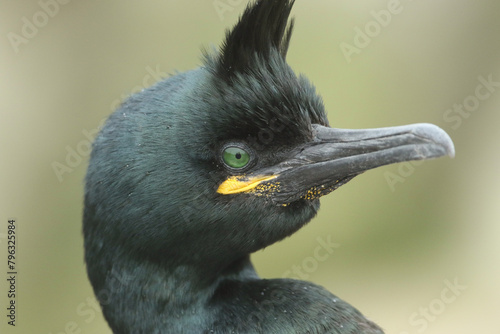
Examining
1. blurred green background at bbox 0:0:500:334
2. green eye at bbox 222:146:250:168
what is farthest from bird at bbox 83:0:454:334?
blurred green background at bbox 0:0:500:334

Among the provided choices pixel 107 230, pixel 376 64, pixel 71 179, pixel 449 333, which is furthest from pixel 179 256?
pixel 449 333

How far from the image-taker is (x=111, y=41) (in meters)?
6.23

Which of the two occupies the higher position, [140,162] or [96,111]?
[96,111]

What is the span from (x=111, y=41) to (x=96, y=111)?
2.51ft

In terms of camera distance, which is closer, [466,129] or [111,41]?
[111,41]

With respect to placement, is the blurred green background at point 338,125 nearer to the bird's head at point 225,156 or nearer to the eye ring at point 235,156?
the bird's head at point 225,156

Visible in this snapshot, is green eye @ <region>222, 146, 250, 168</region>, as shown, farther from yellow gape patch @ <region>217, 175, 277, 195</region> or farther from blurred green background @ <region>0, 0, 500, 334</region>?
blurred green background @ <region>0, 0, 500, 334</region>

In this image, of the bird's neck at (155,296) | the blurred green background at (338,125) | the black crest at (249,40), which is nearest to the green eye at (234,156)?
the black crest at (249,40)

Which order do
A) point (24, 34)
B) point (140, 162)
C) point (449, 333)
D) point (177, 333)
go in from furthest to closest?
point (449, 333), point (24, 34), point (177, 333), point (140, 162)

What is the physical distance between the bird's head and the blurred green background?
3156mm

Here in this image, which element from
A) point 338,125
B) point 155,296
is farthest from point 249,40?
point 338,125

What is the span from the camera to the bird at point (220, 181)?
2447 millimetres

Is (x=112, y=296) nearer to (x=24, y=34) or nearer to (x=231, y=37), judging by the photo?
(x=231, y=37)

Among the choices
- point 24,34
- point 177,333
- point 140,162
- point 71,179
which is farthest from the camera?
point 71,179
